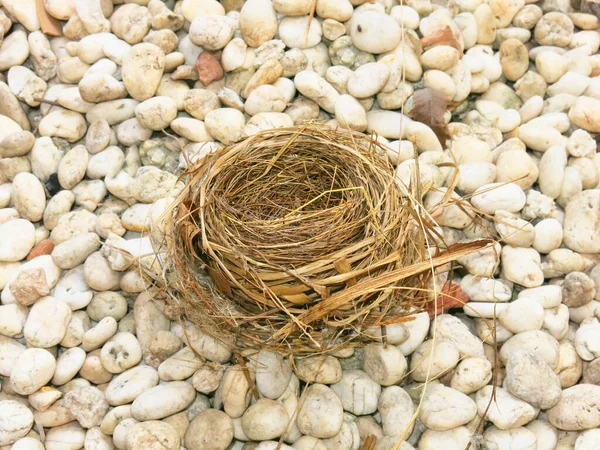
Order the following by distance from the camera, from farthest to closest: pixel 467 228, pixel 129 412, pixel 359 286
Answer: pixel 467 228
pixel 129 412
pixel 359 286

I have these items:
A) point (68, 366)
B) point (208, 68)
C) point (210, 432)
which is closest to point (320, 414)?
point (210, 432)

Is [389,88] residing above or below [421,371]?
above

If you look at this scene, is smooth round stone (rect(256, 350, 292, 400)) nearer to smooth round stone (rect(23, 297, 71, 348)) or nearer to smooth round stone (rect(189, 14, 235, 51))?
smooth round stone (rect(23, 297, 71, 348))

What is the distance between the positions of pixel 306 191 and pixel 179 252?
343 millimetres

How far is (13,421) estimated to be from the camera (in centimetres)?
135

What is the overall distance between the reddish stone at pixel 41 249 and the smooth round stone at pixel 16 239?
0.04ft

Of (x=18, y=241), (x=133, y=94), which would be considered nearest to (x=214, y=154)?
(x=133, y=94)

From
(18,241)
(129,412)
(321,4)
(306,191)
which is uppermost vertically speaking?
(321,4)

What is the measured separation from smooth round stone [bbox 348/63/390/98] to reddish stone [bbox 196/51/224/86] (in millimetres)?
349

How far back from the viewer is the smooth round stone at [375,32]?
176 cm

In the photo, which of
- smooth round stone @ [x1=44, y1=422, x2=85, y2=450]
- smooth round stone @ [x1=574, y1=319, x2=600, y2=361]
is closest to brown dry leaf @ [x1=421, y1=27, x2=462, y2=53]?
smooth round stone @ [x1=574, y1=319, x2=600, y2=361]

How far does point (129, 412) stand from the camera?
4.49 ft

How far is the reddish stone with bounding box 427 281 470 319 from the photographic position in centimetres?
148

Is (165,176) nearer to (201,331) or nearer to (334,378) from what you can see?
(201,331)
